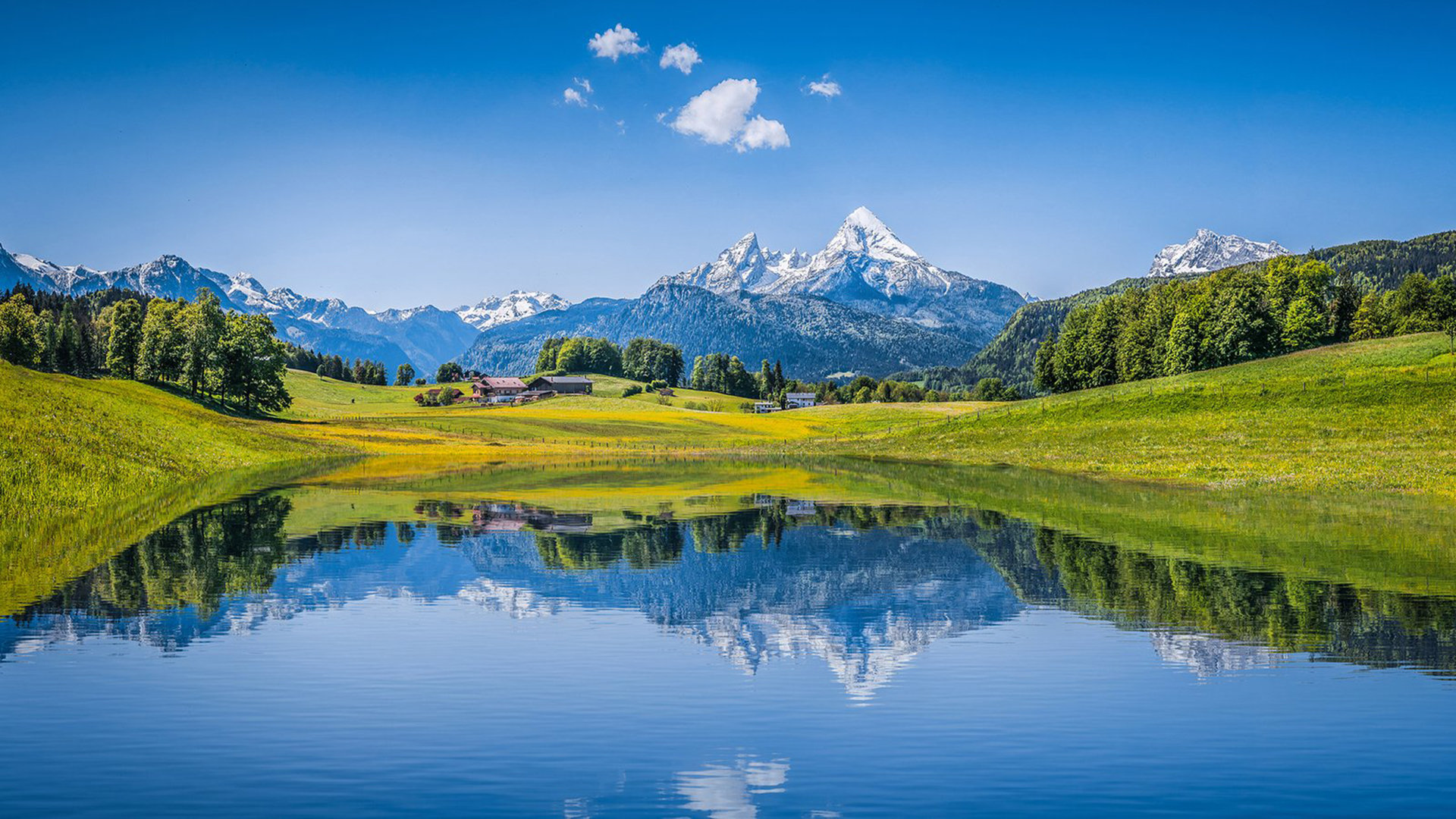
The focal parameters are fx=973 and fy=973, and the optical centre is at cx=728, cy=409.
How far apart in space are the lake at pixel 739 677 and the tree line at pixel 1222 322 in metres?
89.3

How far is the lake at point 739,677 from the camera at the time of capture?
12.1m

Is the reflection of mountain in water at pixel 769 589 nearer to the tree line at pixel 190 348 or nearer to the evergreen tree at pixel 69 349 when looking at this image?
the tree line at pixel 190 348

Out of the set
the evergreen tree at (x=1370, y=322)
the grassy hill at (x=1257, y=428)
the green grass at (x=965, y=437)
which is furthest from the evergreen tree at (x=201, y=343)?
the evergreen tree at (x=1370, y=322)

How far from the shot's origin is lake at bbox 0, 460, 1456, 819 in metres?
12.1

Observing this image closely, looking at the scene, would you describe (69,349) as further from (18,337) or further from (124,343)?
(124,343)

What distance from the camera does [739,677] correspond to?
17.3 m

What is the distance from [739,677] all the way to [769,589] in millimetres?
8671

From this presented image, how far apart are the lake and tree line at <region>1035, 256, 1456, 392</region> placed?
293 ft

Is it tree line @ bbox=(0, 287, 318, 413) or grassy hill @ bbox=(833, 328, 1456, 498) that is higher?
tree line @ bbox=(0, 287, 318, 413)

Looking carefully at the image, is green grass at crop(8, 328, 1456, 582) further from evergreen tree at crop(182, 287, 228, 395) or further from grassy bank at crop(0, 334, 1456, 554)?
evergreen tree at crop(182, 287, 228, 395)

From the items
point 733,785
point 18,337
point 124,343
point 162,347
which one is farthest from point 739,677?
point 18,337

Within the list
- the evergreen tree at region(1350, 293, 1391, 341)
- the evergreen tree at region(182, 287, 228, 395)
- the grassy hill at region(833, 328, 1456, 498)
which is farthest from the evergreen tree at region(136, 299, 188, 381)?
the evergreen tree at region(1350, 293, 1391, 341)

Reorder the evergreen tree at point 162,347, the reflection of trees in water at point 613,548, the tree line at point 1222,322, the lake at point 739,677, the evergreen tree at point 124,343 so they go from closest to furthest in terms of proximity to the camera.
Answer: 1. the lake at point 739,677
2. the reflection of trees in water at point 613,548
3. the tree line at point 1222,322
4. the evergreen tree at point 162,347
5. the evergreen tree at point 124,343

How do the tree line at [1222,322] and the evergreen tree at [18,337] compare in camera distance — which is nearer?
the tree line at [1222,322]
